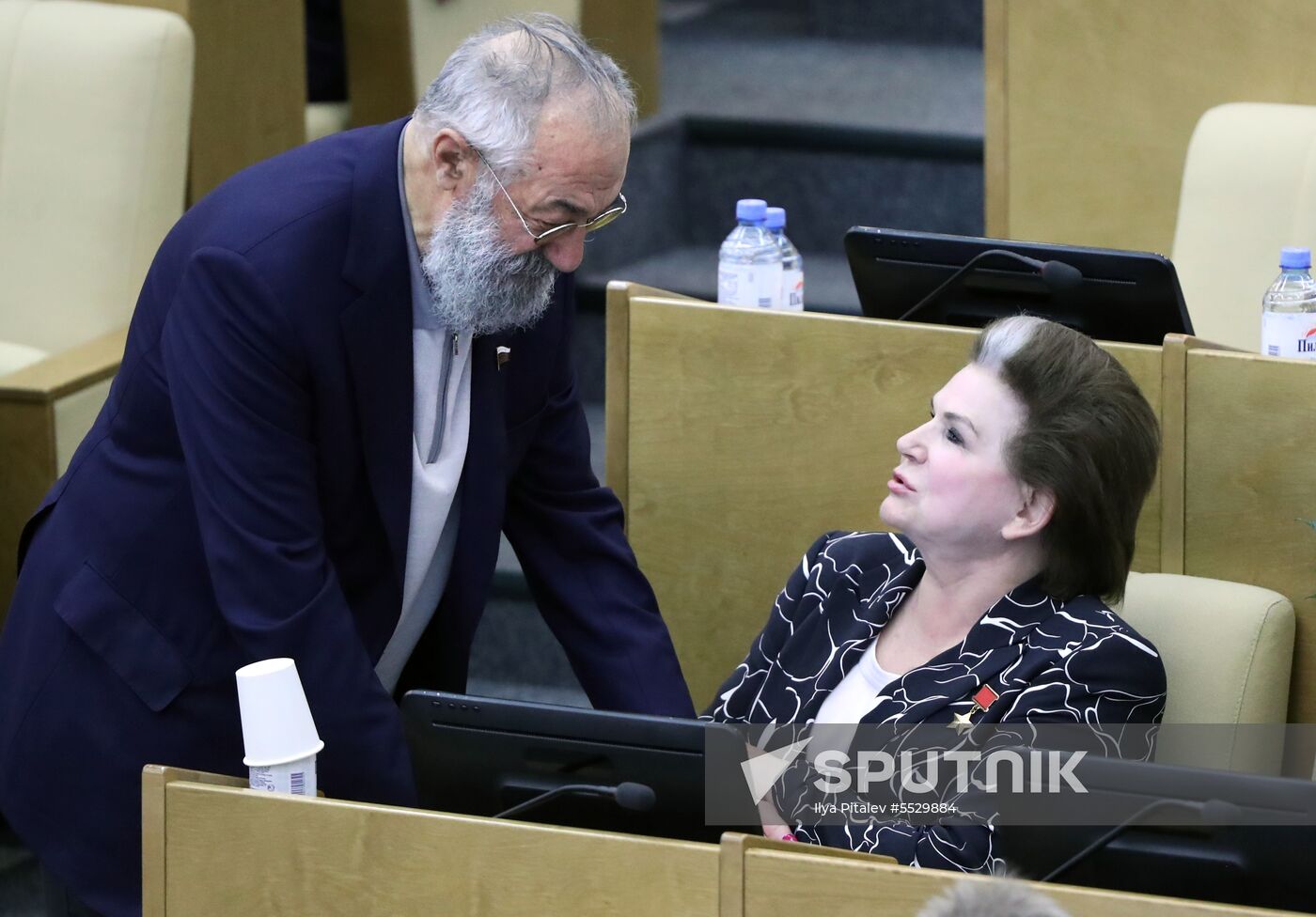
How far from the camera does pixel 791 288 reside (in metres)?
2.49

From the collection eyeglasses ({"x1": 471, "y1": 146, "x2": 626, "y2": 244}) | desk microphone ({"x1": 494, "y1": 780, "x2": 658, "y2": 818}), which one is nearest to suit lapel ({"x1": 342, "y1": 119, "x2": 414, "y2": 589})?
eyeglasses ({"x1": 471, "y1": 146, "x2": 626, "y2": 244})

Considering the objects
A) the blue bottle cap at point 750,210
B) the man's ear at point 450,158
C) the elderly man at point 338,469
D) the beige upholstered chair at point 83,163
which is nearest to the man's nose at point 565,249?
the elderly man at point 338,469

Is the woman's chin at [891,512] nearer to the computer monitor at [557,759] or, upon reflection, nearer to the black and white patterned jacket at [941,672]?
the black and white patterned jacket at [941,672]

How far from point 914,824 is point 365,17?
2.56 meters

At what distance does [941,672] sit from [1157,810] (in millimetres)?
558

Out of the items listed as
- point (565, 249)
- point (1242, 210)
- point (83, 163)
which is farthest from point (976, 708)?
point (83, 163)

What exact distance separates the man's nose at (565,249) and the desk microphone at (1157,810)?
0.72 m

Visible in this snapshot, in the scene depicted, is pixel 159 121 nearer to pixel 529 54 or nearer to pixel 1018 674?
pixel 529 54

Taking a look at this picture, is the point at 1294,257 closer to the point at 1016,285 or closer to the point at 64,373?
the point at 1016,285

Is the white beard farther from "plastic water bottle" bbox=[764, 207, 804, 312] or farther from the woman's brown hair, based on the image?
"plastic water bottle" bbox=[764, 207, 804, 312]

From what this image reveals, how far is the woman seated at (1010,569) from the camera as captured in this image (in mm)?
1815

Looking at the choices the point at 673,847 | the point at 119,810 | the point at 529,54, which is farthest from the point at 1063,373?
the point at 119,810

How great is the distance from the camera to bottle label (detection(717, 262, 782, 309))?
242 cm

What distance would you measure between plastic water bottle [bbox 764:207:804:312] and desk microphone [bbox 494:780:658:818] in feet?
3.62
